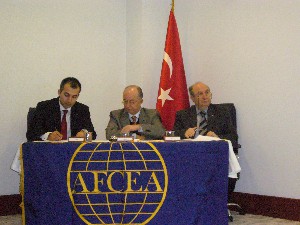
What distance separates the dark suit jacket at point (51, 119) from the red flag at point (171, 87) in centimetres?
118

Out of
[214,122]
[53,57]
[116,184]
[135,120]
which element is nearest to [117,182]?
[116,184]

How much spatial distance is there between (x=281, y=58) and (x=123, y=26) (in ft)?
6.87

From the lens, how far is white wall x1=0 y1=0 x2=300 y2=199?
197 inches

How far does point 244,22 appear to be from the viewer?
539 cm

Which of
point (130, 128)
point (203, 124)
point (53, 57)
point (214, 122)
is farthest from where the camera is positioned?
point (53, 57)

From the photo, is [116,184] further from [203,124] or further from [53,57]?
[53,57]

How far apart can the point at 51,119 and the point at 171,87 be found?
1.66 metres

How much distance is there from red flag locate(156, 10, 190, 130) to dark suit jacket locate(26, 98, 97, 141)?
1184 millimetres

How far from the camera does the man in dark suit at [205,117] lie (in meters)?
4.84

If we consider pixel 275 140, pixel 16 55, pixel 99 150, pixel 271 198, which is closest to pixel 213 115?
pixel 275 140

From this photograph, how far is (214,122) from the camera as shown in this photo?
4.87 m

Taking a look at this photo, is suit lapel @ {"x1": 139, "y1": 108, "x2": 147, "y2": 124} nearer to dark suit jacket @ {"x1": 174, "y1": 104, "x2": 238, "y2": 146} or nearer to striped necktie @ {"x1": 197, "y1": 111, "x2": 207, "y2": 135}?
dark suit jacket @ {"x1": 174, "y1": 104, "x2": 238, "y2": 146}

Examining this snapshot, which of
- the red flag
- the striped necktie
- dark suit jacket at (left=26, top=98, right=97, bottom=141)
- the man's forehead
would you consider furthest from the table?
the red flag

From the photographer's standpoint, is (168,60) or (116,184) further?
(168,60)
